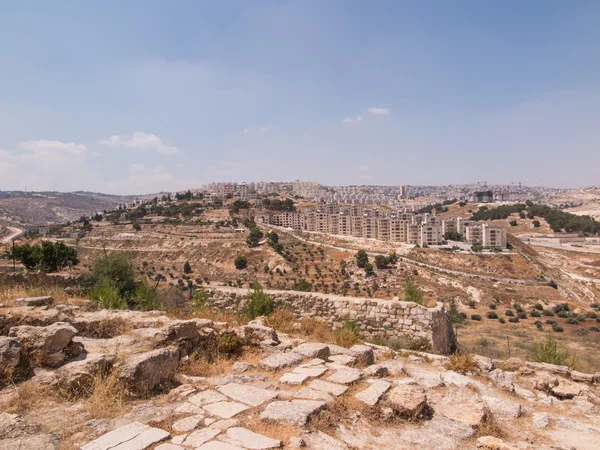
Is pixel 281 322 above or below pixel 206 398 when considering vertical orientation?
below

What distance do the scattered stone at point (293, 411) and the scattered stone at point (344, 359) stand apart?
1836 millimetres

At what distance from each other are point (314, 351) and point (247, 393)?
1893mm

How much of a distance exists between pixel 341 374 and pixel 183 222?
95138 mm

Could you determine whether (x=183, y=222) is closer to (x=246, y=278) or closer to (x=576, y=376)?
(x=246, y=278)

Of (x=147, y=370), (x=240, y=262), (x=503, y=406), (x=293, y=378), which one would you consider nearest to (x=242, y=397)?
(x=293, y=378)

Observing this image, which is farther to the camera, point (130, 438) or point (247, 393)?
point (247, 393)

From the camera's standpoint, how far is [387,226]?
→ 323ft

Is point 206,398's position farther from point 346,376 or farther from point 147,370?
point 346,376

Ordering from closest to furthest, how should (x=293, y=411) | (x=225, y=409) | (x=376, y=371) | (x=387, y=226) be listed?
(x=293, y=411) → (x=225, y=409) → (x=376, y=371) → (x=387, y=226)

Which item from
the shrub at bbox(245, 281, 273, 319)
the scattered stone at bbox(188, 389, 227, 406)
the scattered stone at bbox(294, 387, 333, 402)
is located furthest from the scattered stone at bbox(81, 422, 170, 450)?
the shrub at bbox(245, 281, 273, 319)

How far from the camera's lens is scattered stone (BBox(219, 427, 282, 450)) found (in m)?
3.45

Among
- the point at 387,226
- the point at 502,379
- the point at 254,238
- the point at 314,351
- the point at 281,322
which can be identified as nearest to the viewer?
the point at 502,379

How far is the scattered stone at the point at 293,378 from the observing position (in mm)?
5180

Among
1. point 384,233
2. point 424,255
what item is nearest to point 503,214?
point 384,233
